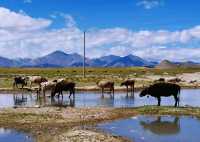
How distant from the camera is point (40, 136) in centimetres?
2161

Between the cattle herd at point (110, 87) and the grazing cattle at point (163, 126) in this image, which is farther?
the cattle herd at point (110, 87)

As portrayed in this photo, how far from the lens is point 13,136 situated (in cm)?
2209

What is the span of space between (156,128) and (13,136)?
7472mm

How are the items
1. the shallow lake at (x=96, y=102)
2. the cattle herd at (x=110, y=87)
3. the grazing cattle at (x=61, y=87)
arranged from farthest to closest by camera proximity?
the grazing cattle at (x=61, y=87) → the shallow lake at (x=96, y=102) → the cattle herd at (x=110, y=87)

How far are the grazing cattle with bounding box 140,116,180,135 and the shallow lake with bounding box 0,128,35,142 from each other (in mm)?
6325

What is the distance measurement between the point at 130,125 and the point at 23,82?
35027 millimetres

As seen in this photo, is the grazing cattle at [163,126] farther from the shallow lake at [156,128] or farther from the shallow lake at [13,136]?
the shallow lake at [13,136]

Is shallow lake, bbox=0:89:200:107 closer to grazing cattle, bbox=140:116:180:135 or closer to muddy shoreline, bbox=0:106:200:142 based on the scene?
muddy shoreline, bbox=0:106:200:142

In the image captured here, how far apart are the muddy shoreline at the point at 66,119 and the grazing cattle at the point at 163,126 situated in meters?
2.51

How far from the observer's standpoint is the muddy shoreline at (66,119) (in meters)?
20.7

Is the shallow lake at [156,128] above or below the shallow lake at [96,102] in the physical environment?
below

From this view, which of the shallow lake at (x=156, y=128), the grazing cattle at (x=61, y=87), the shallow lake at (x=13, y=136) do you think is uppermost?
the grazing cattle at (x=61, y=87)

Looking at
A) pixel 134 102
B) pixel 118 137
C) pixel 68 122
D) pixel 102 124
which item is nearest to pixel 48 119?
pixel 68 122

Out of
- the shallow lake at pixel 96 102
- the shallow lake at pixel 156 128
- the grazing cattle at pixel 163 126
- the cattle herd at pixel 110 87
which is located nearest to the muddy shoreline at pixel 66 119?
the shallow lake at pixel 156 128
